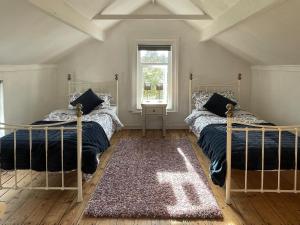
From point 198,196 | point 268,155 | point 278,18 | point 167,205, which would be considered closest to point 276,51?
point 278,18

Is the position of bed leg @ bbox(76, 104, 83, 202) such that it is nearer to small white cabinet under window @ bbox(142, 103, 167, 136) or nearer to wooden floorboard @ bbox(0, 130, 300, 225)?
wooden floorboard @ bbox(0, 130, 300, 225)

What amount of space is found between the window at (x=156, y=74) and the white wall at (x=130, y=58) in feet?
0.48

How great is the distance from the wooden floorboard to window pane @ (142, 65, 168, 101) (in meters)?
3.36

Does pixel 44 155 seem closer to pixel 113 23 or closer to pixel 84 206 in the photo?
pixel 84 206

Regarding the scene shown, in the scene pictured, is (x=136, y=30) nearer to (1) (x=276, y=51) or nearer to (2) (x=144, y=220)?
(1) (x=276, y=51)

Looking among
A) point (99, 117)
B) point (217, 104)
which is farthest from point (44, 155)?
point (217, 104)

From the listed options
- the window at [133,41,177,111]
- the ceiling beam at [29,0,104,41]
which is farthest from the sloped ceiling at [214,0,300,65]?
the ceiling beam at [29,0,104,41]

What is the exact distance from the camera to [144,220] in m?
3.10

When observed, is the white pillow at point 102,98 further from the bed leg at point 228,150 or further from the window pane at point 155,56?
the bed leg at point 228,150

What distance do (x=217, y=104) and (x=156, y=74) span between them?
1.71 metres

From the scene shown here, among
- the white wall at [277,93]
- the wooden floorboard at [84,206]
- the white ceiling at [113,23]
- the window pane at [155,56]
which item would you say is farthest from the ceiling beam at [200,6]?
the wooden floorboard at [84,206]

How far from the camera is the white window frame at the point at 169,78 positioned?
7105mm

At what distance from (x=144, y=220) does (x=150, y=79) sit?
14.8 ft

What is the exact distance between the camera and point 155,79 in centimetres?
731
